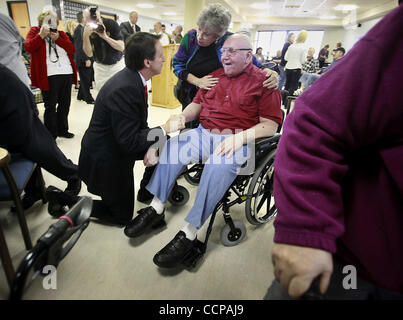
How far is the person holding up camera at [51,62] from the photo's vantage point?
231 centimetres

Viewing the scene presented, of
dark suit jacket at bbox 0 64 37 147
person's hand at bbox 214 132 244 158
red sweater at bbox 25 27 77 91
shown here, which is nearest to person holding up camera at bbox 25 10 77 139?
red sweater at bbox 25 27 77 91

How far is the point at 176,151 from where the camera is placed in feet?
4.77

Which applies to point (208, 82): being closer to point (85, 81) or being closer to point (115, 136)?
point (115, 136)

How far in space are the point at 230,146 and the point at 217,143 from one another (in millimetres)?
185

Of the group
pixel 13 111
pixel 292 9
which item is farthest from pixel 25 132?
pixel 292 9

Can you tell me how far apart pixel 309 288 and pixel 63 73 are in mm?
2996

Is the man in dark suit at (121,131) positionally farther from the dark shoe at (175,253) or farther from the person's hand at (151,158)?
the dark shoe at (175,253)

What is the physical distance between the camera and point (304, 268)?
1.33ft

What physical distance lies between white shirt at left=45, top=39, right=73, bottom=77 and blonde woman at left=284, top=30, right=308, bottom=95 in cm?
426

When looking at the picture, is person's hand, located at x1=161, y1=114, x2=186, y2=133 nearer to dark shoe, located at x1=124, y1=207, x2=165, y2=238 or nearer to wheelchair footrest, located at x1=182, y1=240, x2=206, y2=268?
dark shoe, located at x1=124, y1=207, x2=165, y2=238

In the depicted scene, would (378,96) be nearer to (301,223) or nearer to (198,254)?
(301,223)

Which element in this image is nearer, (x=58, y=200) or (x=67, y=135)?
(x=58, y=200)

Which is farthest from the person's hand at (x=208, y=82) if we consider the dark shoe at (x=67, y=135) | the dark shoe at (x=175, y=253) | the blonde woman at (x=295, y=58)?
the blonde woman at (x=295, y=58)
